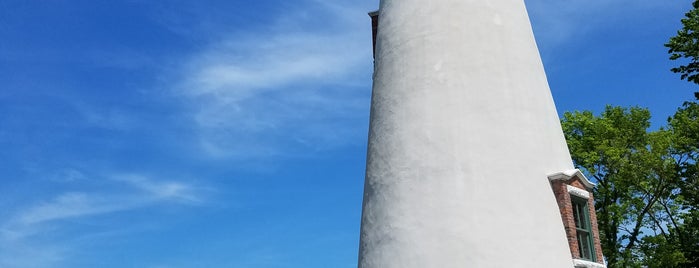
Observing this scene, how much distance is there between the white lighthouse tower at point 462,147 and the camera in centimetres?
1052

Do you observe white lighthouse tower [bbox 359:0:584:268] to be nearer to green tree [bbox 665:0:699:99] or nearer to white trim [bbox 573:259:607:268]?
white trim [bbox 573:259:607:268]

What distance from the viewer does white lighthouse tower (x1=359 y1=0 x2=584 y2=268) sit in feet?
34.5

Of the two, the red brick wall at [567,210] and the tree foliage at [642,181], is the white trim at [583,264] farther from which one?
the tree foliage at [642,181]

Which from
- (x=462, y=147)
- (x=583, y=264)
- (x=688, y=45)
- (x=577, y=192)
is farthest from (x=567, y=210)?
(x=688, y=45)

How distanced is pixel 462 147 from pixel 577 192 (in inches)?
87.5

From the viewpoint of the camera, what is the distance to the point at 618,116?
31516 mm

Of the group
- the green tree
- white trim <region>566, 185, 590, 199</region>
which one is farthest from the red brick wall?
the green tree

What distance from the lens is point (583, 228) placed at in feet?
Result: 39.0

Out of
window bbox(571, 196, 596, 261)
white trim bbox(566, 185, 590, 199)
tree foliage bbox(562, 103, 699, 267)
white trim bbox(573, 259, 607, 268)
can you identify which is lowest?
white trim bbox(573, 259, 607, 268)

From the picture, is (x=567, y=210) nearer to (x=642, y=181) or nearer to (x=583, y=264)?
(x=583, y=264)

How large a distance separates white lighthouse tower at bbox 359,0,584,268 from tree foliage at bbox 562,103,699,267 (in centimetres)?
1774

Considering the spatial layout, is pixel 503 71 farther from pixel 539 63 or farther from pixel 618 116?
pixel 618 116

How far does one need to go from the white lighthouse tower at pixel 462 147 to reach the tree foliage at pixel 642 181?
58.2 feet

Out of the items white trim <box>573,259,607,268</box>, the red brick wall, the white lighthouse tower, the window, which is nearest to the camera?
the white lighthouse tower
